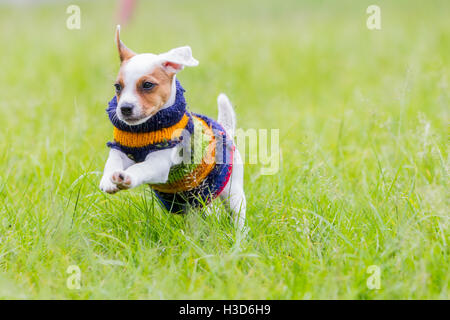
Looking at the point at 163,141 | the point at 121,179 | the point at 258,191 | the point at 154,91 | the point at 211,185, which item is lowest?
the point at 258,191

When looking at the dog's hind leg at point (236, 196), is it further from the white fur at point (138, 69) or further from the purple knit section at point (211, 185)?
the white fur at point (138, 69)

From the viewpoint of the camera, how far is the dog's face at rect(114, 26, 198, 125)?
228cm

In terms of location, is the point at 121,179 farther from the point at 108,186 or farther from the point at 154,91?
the point at 154,91

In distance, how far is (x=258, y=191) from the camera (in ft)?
10.9

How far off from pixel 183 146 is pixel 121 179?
459 mm

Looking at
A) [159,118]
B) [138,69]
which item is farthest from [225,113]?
[138,69]

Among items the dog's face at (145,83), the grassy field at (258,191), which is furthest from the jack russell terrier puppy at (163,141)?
the grassy field at (258,191)

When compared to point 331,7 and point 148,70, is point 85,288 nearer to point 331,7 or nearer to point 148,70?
point 148,70

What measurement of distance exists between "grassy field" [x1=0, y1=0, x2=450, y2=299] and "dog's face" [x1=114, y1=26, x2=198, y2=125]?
0.60 m

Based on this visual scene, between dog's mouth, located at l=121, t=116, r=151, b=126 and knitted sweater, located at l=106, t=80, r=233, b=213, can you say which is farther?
knitted sweater, located at l=106, t=80, r=233, b=213

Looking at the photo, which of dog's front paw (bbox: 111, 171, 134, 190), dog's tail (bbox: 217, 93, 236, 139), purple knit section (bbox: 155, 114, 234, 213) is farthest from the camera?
dog's tail (bbox: 217, 93, 236, 139)

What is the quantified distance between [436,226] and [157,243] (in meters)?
1.37

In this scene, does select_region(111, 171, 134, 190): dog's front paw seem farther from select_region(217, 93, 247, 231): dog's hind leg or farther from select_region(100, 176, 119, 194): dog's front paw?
select_region(217, 93, 247, 231): dog's hind leg

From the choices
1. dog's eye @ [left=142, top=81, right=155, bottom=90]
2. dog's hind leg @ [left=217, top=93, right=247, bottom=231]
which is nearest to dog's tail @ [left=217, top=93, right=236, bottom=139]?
dog's hind leg @ [left=217, top=93, right=247, bottom=231]
